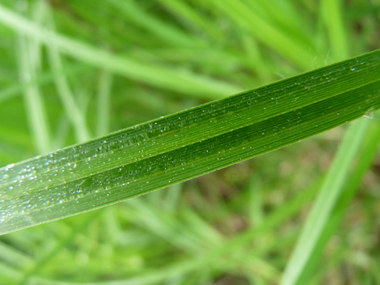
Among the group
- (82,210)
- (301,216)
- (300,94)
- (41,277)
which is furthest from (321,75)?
(301,216)

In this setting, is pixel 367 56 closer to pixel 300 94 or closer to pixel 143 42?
pixel 300 94

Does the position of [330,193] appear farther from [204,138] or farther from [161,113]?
[161,113]

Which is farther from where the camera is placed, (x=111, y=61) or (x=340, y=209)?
(x=111, y=61)

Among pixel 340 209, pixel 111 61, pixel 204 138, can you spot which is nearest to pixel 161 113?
pixel 111 61

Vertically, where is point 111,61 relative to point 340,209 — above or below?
above

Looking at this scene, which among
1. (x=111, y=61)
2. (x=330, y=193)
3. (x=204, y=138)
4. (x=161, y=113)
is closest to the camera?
(x=204, y=138)

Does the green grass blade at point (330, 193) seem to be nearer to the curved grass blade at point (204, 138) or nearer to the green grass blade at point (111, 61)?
the curved grass blade at point (204, 138)
